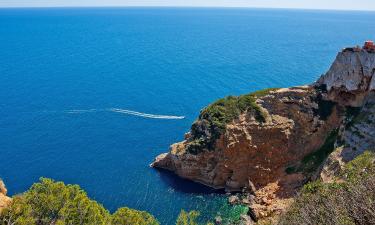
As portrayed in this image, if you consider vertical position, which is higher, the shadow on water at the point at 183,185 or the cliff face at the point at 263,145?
the cliff face at the point at 263,145

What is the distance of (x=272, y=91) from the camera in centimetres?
7700

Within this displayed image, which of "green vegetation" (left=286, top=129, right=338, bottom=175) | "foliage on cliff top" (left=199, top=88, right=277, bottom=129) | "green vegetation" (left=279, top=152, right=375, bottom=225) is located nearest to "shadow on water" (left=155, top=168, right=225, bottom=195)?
"foliage on cliff top" (left=199, top=88, right=277, bottom=129)

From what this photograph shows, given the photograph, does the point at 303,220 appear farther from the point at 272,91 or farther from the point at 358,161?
the point at 272,91

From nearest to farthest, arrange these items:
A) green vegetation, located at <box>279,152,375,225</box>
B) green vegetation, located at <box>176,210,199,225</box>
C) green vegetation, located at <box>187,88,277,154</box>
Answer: green vegetation, located at <box>279,152,375,225</box>, green vegetation, located at <box>176,210,199,225</box>, green vegetation, located at <box>187,88,277,154</box>

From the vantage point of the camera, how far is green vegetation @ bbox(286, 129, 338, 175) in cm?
6838

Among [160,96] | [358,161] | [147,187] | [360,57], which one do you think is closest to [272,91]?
[360,57]

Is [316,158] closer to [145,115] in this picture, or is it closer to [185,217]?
[185,217]

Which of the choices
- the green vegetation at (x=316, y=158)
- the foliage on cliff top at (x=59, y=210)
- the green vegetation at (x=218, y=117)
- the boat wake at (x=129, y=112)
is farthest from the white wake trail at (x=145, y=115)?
the foliage on cliff top at (x=59, y=210)

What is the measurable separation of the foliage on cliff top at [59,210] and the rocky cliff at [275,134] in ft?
111

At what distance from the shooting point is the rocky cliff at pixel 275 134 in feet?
225

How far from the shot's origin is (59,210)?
3766 centimetres

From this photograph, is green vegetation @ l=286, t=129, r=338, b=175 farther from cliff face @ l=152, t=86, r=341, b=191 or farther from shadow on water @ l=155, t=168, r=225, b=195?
shadow on water @ l=155, t=168, r=225, b=195

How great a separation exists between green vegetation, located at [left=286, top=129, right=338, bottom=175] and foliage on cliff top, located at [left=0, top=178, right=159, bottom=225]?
125 feet

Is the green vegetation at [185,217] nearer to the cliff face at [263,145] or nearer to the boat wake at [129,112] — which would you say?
the cliff face at [263,145]
